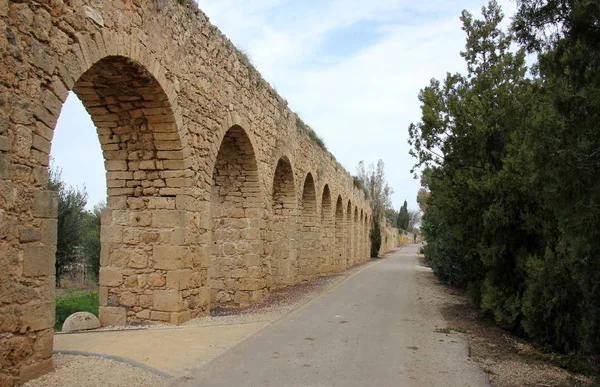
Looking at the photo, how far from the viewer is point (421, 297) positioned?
39.0 feet

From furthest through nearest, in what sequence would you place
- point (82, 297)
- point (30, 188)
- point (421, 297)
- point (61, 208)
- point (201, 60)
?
point (61, 208) → point (82, 297) → point (421, 297) → point (201, 60) → point (30, 188)

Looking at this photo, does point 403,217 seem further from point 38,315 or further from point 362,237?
point 38,315

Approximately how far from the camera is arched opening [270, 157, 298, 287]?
13.8m

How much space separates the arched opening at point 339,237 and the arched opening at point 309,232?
4.84 metres

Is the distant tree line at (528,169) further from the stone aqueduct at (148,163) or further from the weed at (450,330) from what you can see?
the stone aqueduct at (148,163)

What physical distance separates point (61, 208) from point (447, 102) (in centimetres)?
1331

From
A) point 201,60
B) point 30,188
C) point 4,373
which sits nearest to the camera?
point 4,373

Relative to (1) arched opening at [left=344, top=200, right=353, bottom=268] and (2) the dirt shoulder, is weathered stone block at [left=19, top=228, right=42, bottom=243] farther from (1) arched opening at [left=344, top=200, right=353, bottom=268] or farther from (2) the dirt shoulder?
(1) arched opening at [left=344, top=200, right=353, bottom=268]

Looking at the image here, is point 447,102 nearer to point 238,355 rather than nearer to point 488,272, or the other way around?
point 488,272

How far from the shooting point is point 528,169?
280 inches

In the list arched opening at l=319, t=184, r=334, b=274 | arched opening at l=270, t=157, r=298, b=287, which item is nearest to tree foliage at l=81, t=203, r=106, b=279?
arched opening at l=270, t=157, r=298, b=287

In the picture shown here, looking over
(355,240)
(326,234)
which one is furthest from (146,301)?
(355,240)

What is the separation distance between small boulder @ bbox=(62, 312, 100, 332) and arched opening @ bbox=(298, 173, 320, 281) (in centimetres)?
955

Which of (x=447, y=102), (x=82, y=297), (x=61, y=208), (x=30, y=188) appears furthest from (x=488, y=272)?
(x=61, y=208)
